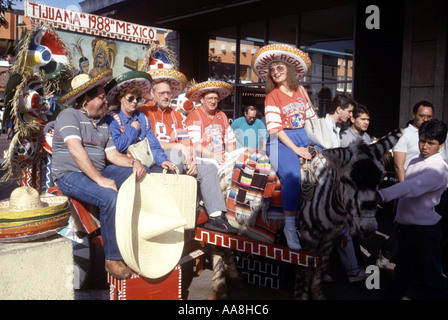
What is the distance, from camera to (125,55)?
7.26 m

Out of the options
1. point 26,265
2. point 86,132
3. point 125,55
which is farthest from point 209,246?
point 125,55

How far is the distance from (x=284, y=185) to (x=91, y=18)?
4.75 metres

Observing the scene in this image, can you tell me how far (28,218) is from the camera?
8.93 feet

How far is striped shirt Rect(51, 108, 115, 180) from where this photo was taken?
3744mm

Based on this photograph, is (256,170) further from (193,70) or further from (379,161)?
(193,70)

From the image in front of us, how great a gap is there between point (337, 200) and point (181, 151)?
1.92 metres

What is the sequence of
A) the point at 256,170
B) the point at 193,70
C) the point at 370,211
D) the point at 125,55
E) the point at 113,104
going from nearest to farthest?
the point at 370,211 → the point at 256,170 → the point at 113,104 → the point at 125,55 → the point at 193,70

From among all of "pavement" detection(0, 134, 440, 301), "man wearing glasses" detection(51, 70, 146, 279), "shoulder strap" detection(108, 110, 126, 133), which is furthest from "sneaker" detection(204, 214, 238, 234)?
"shoulder strap" detection(108, 110, 126, 133)

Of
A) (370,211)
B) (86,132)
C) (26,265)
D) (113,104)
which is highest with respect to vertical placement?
(113,104)

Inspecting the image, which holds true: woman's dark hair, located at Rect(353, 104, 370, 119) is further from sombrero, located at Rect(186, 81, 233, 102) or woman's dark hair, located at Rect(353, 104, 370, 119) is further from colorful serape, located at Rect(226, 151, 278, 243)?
colorful serape, located at Rect(226, 151, 278, 243)

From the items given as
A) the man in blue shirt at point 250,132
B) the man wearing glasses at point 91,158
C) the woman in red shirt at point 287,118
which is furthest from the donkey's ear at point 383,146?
the man in blue shirt at point 250,132

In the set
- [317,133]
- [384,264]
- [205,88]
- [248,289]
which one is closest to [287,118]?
[317,133]

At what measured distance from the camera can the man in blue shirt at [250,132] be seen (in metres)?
7.13

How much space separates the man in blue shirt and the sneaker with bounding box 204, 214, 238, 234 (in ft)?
8.18
